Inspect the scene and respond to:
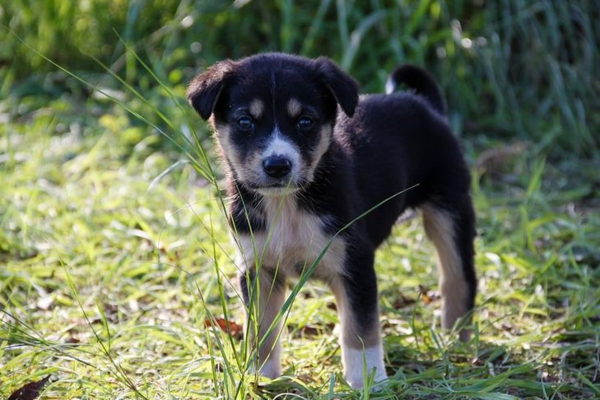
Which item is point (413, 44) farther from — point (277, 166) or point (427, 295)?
point (277, 166)

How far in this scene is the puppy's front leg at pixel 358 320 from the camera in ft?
11.7

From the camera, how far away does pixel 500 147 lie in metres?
6.92

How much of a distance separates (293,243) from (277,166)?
1.32 feet

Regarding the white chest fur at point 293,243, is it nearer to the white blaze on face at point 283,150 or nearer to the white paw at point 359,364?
the white blaze on face at point 283,150

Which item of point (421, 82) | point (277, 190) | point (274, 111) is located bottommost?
point (421, 82)

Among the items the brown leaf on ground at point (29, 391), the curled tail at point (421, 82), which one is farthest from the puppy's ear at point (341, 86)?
the brown leaf on ground at point (29, 391)

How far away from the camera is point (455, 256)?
4414mm

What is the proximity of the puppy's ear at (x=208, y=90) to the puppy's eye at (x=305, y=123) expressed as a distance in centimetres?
35

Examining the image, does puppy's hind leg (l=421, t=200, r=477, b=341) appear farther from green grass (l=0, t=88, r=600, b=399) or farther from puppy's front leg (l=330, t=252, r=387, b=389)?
puppy's front leg (l=330, t=252, r=387, b=389)

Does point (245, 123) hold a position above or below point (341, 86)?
below

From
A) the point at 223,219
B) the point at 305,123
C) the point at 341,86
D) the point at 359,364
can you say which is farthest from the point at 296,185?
the point at 223,219

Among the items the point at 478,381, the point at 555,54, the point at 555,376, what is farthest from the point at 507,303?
the point at 555,54

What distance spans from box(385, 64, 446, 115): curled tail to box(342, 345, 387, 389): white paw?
1.66 m

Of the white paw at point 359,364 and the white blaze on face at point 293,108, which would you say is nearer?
the white blaze on face at point 293,108
